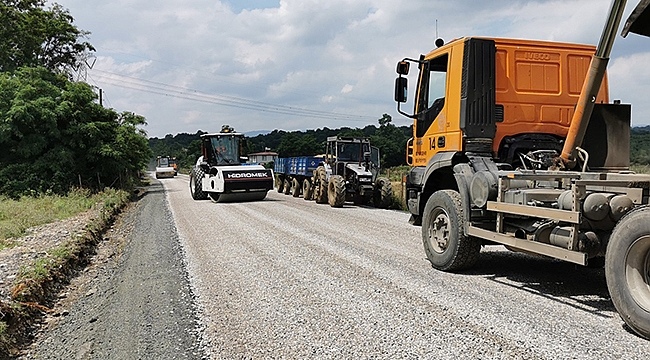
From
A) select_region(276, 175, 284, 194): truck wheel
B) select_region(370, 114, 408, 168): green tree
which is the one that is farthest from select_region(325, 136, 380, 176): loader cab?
select_region(370, 114, 408, 168): green tree

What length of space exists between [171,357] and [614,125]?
5947 millimetres

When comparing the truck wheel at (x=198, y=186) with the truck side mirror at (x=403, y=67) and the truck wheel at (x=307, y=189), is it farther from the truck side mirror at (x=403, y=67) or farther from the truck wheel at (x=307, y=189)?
the truck side mirror at (x=403, y=67)

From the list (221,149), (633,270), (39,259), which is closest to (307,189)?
(221,149)

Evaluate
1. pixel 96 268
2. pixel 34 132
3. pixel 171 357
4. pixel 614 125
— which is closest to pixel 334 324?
pixel 171 357

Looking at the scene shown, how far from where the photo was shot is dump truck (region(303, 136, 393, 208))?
17453 mm

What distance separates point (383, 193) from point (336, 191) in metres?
1.57

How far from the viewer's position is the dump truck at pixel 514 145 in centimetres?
536

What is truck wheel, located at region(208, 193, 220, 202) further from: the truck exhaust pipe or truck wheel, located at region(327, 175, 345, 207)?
the truck exhaust pipe

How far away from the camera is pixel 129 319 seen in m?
5.53

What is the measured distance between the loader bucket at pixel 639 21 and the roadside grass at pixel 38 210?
34.3 ft

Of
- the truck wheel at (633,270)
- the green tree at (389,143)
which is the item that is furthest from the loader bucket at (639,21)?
the green tree at (389,143)

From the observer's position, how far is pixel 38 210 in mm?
16312

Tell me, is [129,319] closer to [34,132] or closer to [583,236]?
[583,236]

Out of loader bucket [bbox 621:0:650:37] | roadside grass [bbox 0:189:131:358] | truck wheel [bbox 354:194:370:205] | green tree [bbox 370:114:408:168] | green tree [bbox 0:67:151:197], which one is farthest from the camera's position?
green tree [bbox 370:114:408:168]
